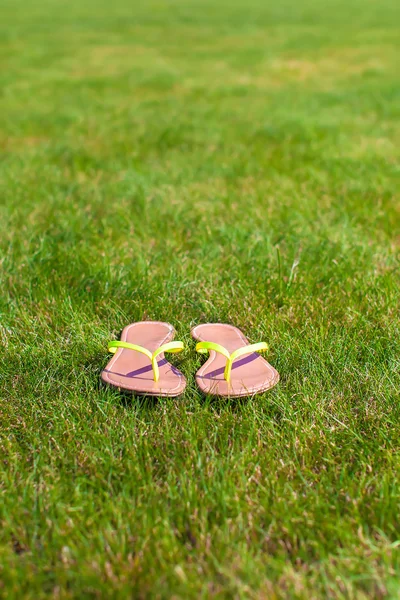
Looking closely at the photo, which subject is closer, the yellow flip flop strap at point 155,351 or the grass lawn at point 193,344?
the grass lawn at point 193,344

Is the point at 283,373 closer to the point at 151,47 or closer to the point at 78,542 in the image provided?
the point at 78,542

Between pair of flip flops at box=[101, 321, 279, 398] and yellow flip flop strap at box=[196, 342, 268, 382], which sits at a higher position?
yellow flip flop strap at box=[196, 342, 268, 382]

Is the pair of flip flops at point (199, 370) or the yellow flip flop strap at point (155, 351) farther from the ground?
the yellow flip flop strap at point (155, 351)

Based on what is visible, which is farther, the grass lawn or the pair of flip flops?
the pair of flip flops
